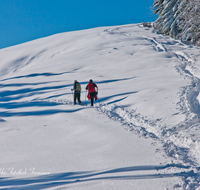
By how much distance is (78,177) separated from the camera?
3840 mm

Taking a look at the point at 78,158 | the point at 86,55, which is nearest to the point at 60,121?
the point at 78,158

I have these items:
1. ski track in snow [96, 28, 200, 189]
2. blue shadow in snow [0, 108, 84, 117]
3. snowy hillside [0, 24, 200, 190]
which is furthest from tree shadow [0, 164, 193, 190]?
blue shadow in snow [0, 108, 84, 117]

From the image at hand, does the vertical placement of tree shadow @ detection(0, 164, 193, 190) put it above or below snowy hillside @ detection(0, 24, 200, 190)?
below

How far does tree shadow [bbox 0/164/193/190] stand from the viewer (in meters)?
3.68

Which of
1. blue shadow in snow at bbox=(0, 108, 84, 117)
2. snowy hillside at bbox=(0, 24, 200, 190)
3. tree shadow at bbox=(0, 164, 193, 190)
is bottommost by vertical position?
tree shadow at bbox=(0, 164, 193, 190)

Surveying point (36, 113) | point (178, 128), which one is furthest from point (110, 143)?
point (36, 113)

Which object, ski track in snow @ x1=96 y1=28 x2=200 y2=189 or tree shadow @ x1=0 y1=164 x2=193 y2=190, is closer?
tree shadow @ x1=0 y1=164 x2=193 y2=190

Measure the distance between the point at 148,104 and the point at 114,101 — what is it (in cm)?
254

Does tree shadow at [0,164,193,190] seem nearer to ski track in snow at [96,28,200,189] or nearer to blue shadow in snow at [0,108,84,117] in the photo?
ski track in snow at [96,28,200,189]

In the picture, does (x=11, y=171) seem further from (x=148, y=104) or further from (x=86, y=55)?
(x=86, y=55)

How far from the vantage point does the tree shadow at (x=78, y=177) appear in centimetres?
368

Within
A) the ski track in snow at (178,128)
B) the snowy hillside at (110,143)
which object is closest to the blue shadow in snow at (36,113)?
the snowy hillside at (110,143)

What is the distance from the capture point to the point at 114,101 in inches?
443

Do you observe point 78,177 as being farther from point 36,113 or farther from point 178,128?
point 36,113
